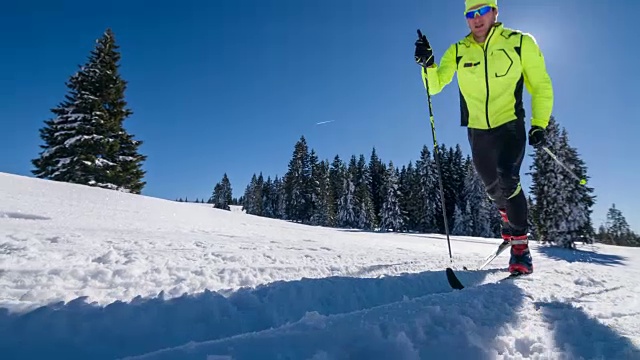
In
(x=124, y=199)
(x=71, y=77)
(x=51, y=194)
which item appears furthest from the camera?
(x=71, y=77)

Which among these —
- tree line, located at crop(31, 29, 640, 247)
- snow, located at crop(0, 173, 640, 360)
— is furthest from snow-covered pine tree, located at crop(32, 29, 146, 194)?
snow, located at crop(0, 173, 640, 360)

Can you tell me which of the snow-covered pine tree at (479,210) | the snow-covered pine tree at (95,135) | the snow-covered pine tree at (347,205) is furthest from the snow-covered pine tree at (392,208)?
the snow-covered pine tree at (95,135)

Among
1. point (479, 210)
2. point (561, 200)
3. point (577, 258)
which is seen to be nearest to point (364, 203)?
point (479, 210)

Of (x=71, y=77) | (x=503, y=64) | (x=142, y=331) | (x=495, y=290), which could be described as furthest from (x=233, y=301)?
(x=71, y=77)

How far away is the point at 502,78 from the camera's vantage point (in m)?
3.83

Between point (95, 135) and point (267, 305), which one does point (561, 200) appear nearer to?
point (267, 305)

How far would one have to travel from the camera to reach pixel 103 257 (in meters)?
2.85

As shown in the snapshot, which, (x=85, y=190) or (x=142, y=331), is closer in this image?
(x=142, y=331)

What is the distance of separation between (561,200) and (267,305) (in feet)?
76.5

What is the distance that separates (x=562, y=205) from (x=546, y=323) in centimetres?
2290

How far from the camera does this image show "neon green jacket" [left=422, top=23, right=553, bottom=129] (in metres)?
3.72

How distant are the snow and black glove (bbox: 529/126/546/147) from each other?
4.31ft

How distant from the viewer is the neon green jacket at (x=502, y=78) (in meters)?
3.72

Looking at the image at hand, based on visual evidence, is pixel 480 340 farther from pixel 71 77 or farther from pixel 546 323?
pixel 71 77
